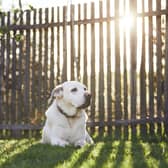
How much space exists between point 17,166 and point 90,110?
11.4 ft

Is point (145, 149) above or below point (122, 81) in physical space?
below

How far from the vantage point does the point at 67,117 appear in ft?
18.8

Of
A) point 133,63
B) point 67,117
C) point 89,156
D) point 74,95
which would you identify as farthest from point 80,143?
point 133,63

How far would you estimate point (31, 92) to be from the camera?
8102mm

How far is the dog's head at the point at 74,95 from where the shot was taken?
555cm

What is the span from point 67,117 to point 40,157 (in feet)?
3.96

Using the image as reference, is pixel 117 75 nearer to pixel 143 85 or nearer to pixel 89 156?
pixel 143 85

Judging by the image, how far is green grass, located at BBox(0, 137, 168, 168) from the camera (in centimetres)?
408

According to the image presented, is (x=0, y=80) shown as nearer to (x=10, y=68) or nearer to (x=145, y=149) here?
(x=10, y=68)

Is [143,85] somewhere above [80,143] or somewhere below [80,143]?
above

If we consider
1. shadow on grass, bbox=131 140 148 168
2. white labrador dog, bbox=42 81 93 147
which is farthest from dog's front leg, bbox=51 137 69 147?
shadow on grass, bbox=131 140 148 168

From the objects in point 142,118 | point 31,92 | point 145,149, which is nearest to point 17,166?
point 145,149

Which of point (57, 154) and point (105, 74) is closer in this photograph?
point (57, 154)

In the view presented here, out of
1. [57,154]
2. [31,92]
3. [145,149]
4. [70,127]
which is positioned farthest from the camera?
[31,92]
